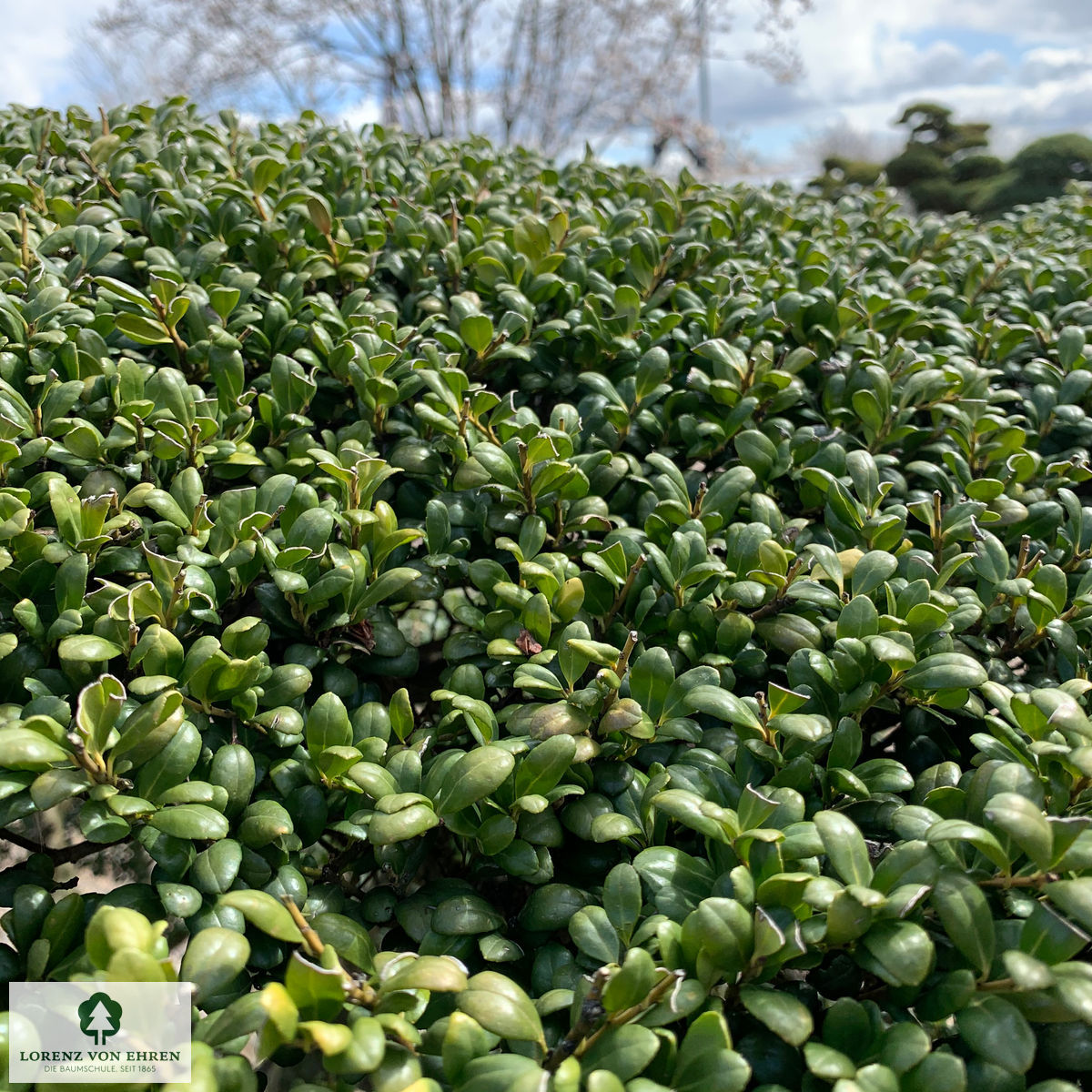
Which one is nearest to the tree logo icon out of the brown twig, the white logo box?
the white logo box

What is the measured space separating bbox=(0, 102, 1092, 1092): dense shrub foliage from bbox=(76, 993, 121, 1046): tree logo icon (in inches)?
3.9

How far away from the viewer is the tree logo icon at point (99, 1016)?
1062 mm

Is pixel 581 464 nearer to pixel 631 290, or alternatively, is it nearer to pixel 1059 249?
pixel 631 290

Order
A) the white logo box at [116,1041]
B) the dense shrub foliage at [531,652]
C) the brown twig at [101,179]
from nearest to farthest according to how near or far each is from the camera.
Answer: the white logo box at [116,1041], the dense shrub foliage at [531,652], the brown twig at [101,179]

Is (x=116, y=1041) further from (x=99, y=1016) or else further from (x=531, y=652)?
(x=531, y=652)

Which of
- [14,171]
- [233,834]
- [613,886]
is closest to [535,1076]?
[613,886]

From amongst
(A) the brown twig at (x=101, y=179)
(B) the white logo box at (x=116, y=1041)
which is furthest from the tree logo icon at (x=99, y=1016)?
(A) the brown twig at (x=101, y=179)

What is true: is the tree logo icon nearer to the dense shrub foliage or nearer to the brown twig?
the dense shrub foliage

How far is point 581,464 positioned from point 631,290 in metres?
0.61

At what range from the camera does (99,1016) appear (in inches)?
42.8

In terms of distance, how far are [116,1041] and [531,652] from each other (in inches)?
34.5

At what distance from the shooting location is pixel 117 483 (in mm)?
1741

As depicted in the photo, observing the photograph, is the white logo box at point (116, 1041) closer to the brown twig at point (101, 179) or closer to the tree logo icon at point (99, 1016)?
the tree logo icon at point (99, 1016)

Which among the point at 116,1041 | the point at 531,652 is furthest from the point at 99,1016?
the point at 531,652
